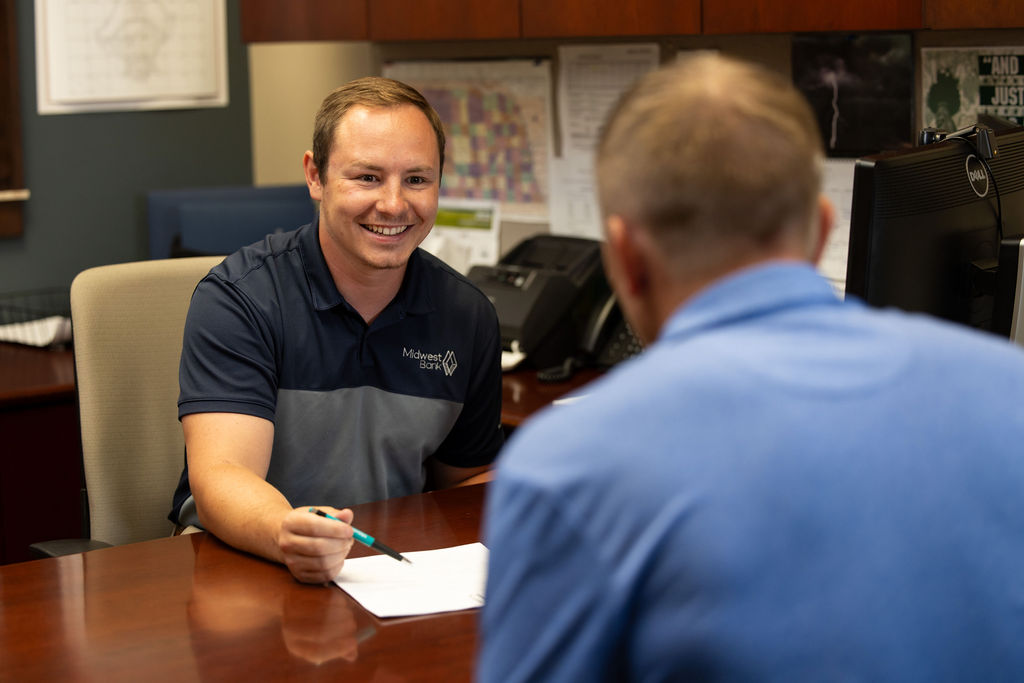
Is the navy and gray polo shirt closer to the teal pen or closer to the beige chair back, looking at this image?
the beige chair back

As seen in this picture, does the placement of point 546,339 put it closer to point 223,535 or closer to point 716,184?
point 223,535

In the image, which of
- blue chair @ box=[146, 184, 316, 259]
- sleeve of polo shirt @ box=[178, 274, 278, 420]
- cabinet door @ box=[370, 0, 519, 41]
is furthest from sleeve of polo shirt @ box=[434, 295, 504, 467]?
blue chair @ box=[146, 184, 316, 259]

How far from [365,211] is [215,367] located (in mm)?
316

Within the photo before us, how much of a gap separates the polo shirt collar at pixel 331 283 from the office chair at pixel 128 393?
0.25 m

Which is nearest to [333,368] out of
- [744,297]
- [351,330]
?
[351,330]

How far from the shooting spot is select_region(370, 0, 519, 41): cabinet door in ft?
8.63

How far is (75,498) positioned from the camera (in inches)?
109

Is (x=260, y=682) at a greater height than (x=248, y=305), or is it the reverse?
(x=248, y=305)

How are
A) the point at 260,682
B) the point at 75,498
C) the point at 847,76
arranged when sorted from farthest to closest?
the point at 75,498 → the point at 847,76 → the point at 260,682

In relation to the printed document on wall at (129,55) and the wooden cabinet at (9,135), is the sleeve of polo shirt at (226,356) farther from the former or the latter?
the printed document on wall at (129,55)

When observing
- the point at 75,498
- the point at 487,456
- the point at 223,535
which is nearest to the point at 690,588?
the point at 223,535

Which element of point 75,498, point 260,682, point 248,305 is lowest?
point 75,498

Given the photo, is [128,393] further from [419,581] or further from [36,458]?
[36,458]

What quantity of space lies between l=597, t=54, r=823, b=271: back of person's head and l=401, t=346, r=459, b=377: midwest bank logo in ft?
3.69
